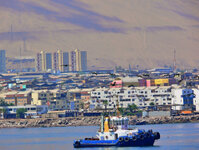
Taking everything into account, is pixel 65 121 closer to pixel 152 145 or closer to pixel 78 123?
pixel 78 123

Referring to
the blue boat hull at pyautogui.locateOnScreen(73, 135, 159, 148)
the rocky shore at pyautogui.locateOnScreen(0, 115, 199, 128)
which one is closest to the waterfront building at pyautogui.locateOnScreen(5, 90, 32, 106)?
the rocky shore at pyautogui.locateOnScreen(0, 115, 199, 128)

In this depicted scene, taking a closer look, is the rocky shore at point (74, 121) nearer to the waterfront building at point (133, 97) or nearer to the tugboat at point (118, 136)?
the waterfront building at point (133, 97)

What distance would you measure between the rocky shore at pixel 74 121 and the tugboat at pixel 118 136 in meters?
36.1

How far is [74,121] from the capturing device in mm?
117938

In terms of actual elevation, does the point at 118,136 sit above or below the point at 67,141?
above

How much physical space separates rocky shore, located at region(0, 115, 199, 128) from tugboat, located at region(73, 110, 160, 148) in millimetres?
36100

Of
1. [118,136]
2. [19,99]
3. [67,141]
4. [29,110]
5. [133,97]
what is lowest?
[67,141]

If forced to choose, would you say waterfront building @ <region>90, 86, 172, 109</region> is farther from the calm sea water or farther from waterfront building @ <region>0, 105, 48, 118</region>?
the calm sea water

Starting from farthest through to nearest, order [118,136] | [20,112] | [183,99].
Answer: [20,112], [183,99], [118,136]

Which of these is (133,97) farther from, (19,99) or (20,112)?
(19,99)

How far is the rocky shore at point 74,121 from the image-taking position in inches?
4274

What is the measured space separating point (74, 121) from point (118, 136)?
4935cm

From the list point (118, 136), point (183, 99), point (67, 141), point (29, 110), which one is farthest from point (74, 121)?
point (118, 136)

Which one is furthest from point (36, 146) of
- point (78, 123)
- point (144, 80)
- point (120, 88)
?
point (144, 80)
